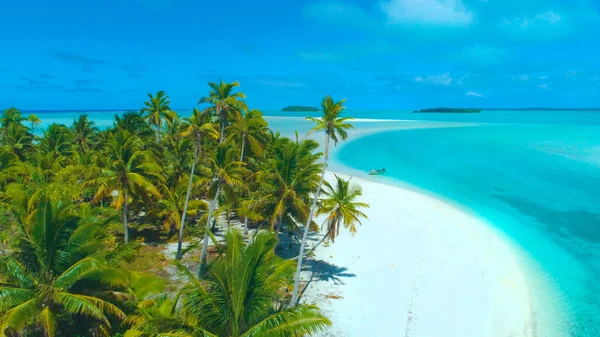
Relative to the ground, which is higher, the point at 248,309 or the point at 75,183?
the point at 75,183

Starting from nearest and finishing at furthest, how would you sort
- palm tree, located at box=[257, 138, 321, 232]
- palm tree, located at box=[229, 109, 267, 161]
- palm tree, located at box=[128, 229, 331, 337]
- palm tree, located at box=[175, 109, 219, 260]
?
palm tree, located at box=[128, 229, 331, 337], palm tree, located at box=[257, 138, 321, 232], palm tree, located at box=[175, 109, 219, 260], palm tree, located at box=[229, 109, 267, 161]

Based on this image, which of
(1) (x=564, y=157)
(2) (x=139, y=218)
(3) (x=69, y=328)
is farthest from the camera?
(1) (x=564, y=157)

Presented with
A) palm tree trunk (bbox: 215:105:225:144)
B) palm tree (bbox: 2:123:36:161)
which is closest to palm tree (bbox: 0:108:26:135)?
palm tree (bbox: 2:123:36:161)

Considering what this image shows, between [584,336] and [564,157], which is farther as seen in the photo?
[564,157]

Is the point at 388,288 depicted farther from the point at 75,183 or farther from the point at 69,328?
the point at 75,183

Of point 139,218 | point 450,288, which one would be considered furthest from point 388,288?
point 139,218

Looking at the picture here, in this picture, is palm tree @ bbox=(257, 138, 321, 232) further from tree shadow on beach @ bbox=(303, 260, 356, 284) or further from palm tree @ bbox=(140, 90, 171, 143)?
palm tree @ bbox=(140, 90, 171, 143)

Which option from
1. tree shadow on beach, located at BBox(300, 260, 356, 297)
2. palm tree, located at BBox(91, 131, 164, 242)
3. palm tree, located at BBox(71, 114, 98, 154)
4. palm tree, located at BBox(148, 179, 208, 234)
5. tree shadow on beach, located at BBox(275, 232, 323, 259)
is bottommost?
tree shadow on beach, located at BBox(300, 260, 356, 297)

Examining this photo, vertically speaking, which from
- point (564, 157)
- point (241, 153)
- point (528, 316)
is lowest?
point (528, 316)
